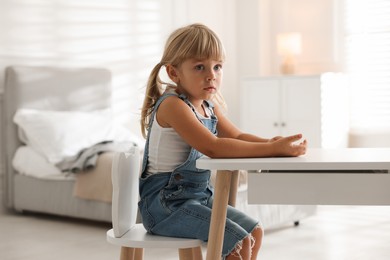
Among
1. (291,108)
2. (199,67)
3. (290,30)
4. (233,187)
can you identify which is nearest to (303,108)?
(291,108)

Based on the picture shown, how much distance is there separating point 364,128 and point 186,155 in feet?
14.9

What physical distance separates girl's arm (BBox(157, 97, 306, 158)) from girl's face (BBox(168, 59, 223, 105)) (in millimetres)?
81

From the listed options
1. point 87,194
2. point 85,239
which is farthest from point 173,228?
point 87,194

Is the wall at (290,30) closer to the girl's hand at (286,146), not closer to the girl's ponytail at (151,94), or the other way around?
the girl's ponytail at (151,94)

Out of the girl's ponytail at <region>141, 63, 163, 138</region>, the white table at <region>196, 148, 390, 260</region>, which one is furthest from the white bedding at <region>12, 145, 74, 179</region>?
the white table at <region>196, 148, 390, 260</region>

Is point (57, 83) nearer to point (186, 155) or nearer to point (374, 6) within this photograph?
point (374, 6)

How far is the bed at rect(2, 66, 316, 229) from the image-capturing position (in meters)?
4.18

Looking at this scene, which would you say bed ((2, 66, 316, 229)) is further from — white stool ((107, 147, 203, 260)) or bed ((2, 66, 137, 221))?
white stool ((107, 147, 203, 260))

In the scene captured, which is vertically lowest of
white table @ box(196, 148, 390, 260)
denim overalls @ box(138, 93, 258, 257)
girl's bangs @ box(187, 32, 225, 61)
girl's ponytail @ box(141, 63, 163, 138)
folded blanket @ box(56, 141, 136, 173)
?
folded blanket @ box(56, 141, 136, 173)

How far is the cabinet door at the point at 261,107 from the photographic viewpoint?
6.24 metres

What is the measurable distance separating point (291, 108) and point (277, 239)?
2531mm

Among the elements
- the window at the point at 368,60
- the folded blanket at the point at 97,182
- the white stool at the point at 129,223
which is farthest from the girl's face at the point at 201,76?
the window at the point at 368,60

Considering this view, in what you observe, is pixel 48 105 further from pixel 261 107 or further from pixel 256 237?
pixel 256 237

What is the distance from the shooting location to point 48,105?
510 cm
